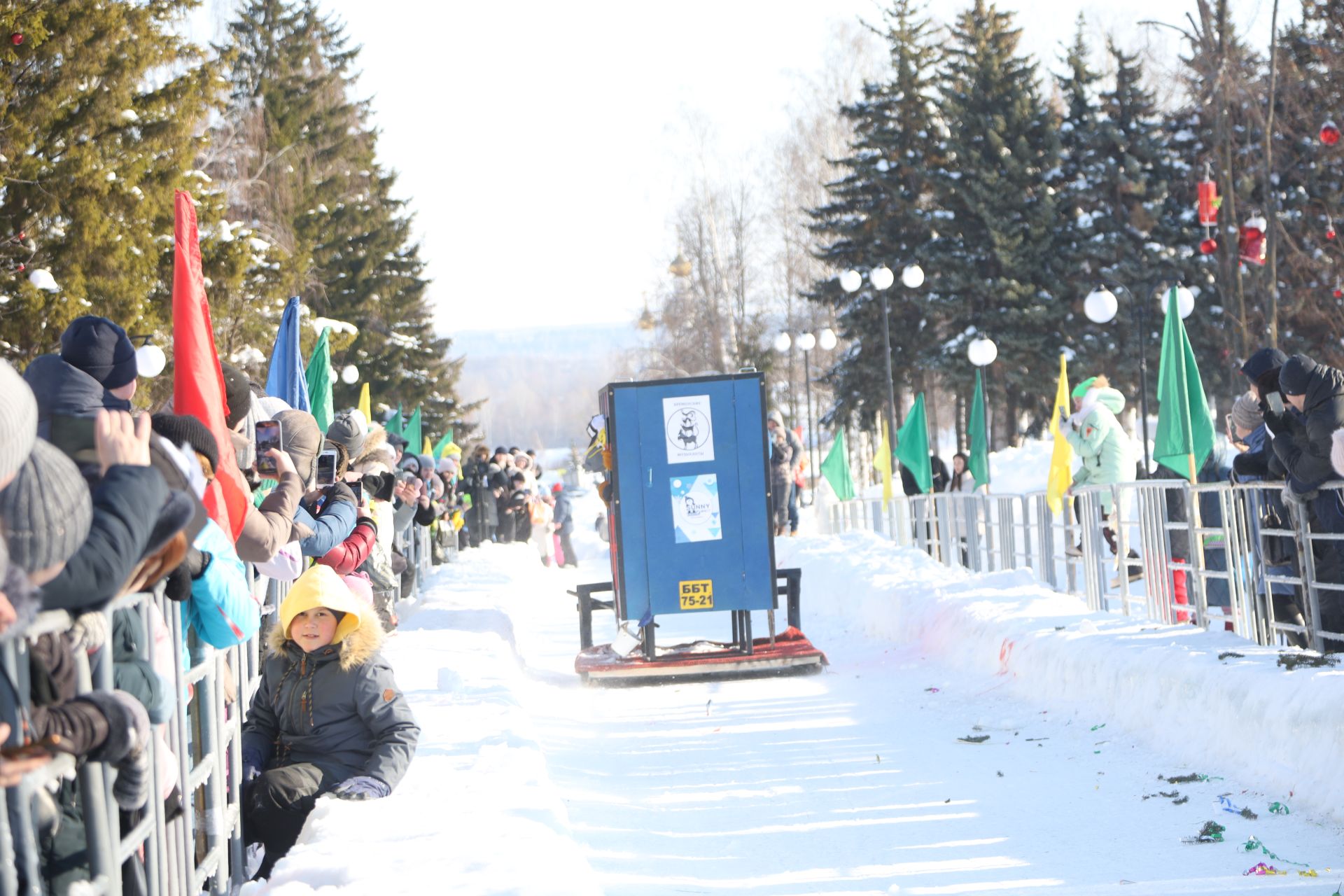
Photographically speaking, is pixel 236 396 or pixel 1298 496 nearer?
pixel 236 396

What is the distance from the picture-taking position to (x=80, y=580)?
2.65 meters

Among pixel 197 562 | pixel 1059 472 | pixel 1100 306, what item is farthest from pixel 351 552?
pixel 1100 306

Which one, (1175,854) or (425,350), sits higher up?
(425,350)

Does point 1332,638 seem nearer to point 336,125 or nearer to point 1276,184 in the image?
point 1276,184

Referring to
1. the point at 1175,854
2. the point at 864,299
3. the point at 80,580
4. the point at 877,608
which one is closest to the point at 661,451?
the point at 877,608

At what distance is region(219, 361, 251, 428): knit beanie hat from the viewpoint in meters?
5.81

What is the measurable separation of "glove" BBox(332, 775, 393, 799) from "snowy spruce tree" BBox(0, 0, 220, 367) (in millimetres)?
14738

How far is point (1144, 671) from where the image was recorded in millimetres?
7340

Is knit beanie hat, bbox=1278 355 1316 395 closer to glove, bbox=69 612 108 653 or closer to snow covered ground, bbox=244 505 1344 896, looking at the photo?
snow covered ground, bbox=244 505 1344 896

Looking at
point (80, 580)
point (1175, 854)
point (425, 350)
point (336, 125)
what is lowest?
point (1175, 854)

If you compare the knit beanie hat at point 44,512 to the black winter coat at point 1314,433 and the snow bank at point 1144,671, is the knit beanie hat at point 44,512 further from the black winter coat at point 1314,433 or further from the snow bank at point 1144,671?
the black winter coat at point 1314,433

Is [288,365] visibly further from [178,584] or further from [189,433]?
[178,584]

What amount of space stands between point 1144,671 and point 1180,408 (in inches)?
134

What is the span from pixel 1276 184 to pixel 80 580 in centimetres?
3666
